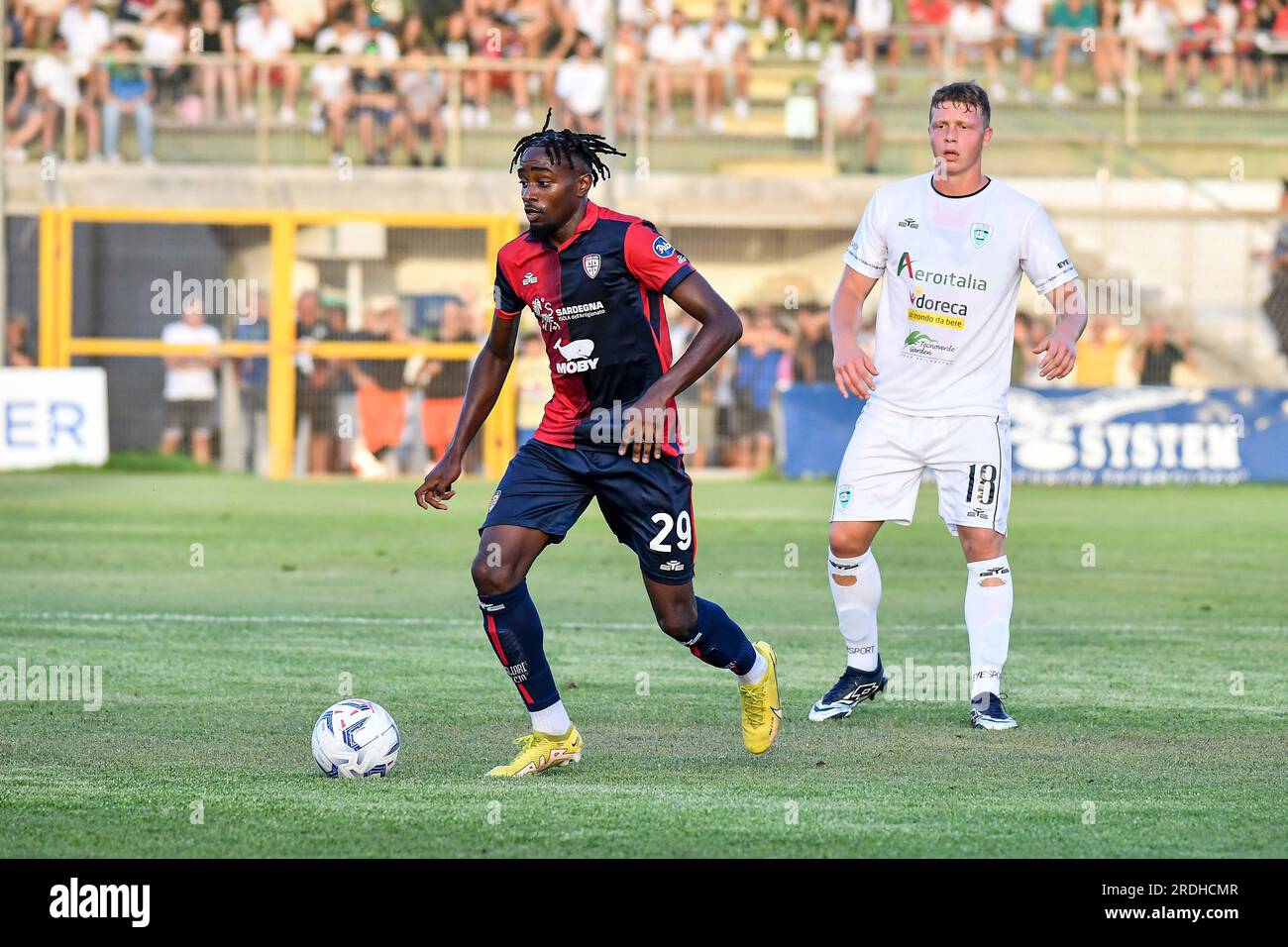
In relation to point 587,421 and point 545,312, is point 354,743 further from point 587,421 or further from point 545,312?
point 545,312

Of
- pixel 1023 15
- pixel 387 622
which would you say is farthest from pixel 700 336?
pixel 1023 15

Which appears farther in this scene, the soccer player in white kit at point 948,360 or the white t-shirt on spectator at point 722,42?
the white t-shirt on spectator at point 722,42

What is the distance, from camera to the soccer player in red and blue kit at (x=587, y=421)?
6914mm

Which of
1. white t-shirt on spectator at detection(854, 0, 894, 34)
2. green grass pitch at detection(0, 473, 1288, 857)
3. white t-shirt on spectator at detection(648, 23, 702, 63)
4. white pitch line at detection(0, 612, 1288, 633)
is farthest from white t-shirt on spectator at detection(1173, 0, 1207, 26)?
white pitch line at detection(0, 612, 1288, 633)

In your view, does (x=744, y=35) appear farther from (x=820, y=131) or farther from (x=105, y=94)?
(x=105, y=94)

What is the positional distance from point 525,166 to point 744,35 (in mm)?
20465

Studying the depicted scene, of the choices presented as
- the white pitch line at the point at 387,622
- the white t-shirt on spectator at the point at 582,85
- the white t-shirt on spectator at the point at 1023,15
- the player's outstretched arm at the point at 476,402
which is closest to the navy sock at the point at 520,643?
the player's outstretched arm at the point at 476,402

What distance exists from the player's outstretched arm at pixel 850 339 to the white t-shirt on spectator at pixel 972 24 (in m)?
18.8

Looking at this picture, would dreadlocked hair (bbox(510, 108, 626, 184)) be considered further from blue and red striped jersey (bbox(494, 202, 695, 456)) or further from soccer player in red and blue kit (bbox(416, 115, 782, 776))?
blue and red striped jersey (bbox(494, 202, 695, 456))

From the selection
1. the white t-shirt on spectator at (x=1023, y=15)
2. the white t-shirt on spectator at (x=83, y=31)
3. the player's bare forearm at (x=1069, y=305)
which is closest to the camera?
the player's bare forearm at (x=1069, y=305)

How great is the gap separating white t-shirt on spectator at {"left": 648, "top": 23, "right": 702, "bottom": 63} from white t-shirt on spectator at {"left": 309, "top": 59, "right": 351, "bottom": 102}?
394cm

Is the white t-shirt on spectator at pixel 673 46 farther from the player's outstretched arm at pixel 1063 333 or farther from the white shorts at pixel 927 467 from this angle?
the player's outstretched arm at pixel 1063 333

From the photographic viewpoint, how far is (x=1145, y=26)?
2758 centimetres

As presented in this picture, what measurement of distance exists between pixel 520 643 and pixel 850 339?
2.00 metres
